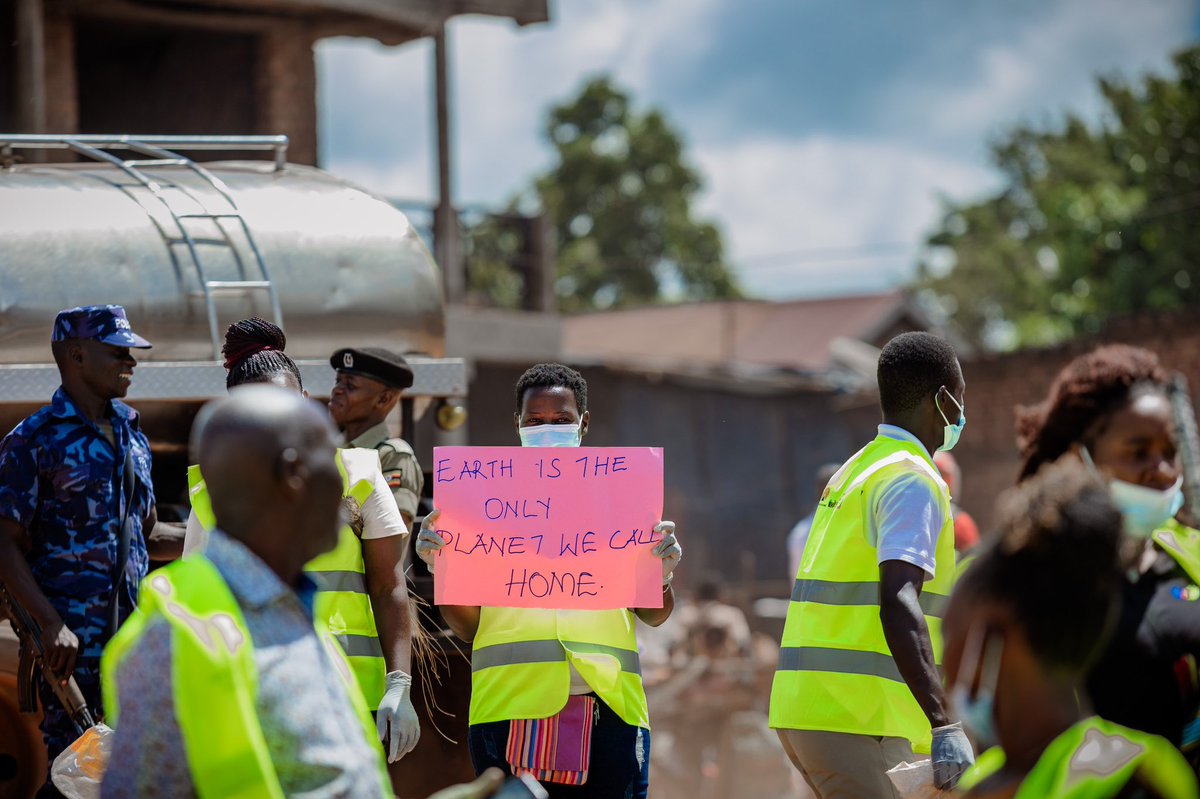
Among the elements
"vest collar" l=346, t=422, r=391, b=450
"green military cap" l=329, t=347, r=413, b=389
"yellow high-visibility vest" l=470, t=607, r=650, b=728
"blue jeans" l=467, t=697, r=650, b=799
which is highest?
"green military cap" l=329, t=347, r=413, b=389

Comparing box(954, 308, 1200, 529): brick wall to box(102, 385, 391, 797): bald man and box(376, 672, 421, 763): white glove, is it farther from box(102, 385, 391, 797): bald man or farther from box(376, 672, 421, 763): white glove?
box(102, 385, 391, 797): bald man

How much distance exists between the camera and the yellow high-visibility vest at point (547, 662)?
4.05 metres

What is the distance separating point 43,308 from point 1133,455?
3802mm

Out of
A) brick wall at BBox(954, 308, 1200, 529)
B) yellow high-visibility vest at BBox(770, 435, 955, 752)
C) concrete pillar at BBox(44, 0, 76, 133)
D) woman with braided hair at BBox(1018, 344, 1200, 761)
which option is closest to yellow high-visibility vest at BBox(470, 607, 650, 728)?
yellow high-visibility vest at BBox(770, 435, 955, 752)

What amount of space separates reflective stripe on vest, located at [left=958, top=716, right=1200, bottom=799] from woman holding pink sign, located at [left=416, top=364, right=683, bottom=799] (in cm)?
159

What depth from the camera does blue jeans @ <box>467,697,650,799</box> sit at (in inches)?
158

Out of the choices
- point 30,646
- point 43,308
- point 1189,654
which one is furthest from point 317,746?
point 43,308

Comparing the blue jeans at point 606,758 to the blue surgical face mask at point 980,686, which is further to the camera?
the blue jeans at point 606,758

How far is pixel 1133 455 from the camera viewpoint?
3.08 meters

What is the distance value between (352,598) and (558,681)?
62 centimetres

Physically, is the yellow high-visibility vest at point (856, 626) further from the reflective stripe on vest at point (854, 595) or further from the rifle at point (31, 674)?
the rifle at point (31, 674)

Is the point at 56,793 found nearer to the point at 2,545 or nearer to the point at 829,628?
the point at 2,545

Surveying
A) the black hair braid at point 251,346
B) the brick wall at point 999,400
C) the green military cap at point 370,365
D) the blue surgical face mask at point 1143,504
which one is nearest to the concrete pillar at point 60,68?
the green military cap at point 370,365

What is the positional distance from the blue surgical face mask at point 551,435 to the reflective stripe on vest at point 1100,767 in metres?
2.03
